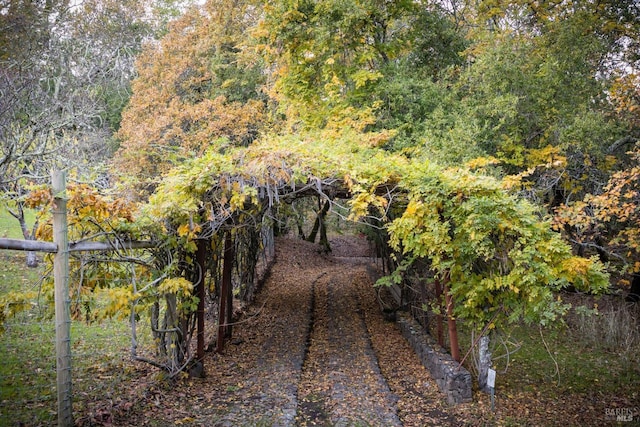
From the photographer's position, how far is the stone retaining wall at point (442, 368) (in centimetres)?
621

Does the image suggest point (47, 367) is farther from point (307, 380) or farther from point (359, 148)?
point (359, 148)

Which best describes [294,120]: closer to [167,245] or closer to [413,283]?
[413,283]

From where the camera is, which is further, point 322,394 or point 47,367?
point 47,367

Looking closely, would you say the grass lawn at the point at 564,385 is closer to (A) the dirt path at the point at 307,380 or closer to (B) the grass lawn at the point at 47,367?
(A) the dirt path at the point at 307,380

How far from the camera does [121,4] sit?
Result: 58.5 ft

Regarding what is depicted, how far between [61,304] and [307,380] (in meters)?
3.75

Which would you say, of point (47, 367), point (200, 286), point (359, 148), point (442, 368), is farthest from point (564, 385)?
point (47, 367)

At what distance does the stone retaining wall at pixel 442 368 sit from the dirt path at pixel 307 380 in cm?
15

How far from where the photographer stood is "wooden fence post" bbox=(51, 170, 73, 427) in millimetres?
4543

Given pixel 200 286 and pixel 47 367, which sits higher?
pixel 200 286

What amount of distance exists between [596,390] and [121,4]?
1880cm

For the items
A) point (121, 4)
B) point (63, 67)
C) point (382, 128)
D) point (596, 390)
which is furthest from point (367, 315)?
point (121, 4)

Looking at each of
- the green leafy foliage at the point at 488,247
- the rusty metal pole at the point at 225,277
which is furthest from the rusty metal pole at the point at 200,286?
the green leafy foliage at the point at 488,247

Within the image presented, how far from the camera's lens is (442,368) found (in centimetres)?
666
